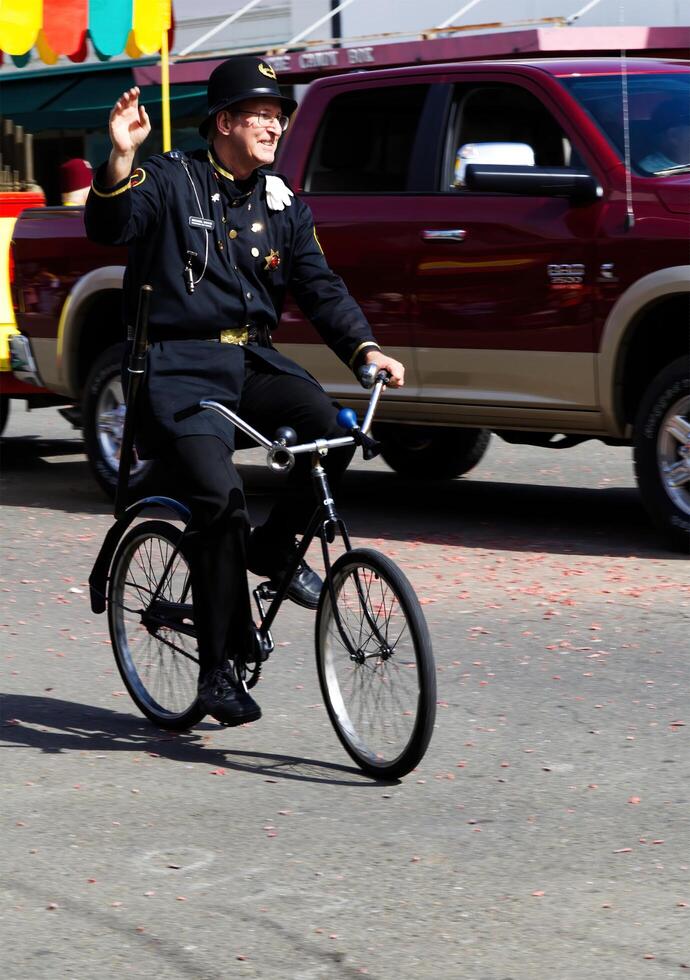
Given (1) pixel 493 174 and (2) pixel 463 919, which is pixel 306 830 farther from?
(1) pixel 493 174

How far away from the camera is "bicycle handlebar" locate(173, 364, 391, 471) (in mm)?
4922

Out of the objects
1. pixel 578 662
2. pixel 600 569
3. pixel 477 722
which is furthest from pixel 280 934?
pixel 600 569

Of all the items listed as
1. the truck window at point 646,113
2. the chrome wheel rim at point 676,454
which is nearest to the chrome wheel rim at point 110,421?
the truck window at point 646,113

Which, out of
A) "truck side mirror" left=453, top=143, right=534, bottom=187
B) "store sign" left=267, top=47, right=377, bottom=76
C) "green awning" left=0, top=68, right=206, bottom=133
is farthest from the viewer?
"green awning" left=0, top=68, right=206, bottom=133

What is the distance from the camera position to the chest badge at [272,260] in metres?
5.32

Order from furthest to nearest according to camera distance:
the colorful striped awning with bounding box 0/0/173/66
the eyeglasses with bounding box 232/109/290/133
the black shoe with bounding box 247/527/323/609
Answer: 1. the colorful striped awning with bounding box 0/0/173/66
2. the black shoe with bounding box 247/527/323/609
3. the eyeglasses with bounding box 232/109/290/133

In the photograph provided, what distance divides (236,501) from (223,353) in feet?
1.54

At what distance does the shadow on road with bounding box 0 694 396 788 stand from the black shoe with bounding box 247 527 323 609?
0.48 meters

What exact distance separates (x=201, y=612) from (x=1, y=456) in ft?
24.1

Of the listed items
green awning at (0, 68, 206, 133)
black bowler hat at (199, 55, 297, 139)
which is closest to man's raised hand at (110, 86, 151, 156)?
black bowler hat at (199, 55, 297, 139)

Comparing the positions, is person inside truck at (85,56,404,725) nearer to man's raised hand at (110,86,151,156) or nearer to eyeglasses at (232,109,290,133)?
eyeglasses at (232,109,290,133)

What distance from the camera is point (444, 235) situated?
853cm

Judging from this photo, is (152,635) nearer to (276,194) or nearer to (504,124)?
(276,194)

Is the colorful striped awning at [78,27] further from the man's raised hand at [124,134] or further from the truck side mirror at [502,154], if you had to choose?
the man's raised hand at [124,134]
